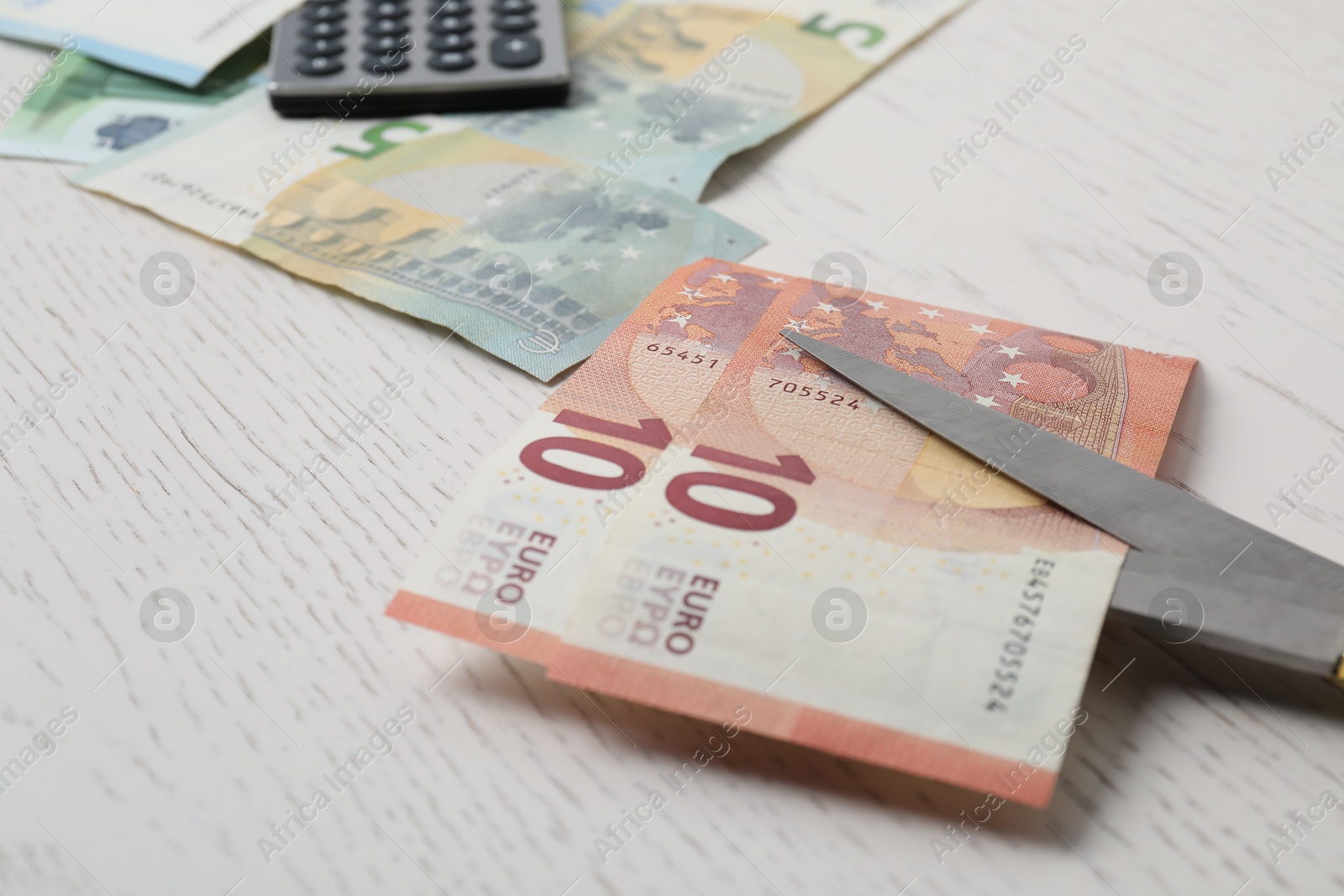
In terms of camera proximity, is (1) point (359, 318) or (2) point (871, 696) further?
(1) point (359, 318)

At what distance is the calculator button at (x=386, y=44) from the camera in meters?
0.55

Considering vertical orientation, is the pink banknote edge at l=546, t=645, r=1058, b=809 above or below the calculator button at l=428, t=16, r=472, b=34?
below

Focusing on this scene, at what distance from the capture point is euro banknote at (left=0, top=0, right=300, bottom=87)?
0.58 m

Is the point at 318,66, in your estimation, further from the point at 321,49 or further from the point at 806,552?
the point at 806,552

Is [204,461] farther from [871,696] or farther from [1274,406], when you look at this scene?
[1274,406]

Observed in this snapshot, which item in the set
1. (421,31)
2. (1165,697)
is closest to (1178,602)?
(1165,697)

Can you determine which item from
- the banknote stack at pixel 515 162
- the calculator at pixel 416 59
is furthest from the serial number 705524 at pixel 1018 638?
the calculator at pixel 416 59

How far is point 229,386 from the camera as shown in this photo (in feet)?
1.31

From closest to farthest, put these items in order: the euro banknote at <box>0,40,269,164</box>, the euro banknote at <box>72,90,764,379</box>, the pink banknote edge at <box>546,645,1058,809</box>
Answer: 1. the pink banknote edge at <box>546,645,1058,809</box>
2. the euro banknote at <box>72,90,764,379</box>
3. the euro banknote at <box>0,40,269,164</box>

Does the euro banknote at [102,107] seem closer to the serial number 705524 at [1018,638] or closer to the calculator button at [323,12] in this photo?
the calculator button at [323,12]

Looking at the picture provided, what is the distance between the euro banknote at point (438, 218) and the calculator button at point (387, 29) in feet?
0.20

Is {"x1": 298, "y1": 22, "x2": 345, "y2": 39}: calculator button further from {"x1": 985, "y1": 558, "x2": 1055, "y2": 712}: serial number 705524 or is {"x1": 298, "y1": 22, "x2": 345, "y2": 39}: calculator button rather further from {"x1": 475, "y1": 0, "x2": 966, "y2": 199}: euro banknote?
{"x1": 985, "y1": 558, "x2": 1055, "y2": 712}: serial number 705524

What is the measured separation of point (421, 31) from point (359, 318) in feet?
0.75

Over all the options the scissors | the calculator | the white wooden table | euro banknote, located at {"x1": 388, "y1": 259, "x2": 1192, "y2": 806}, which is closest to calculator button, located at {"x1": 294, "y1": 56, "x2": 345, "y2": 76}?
the calculator
